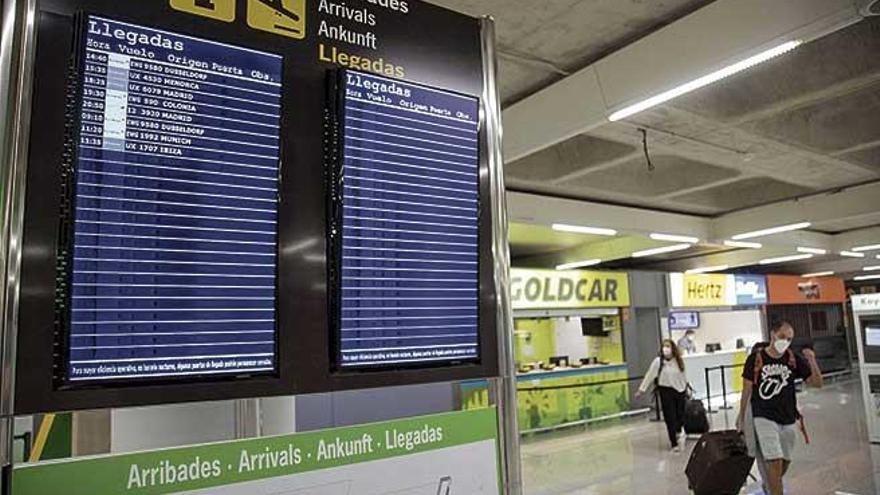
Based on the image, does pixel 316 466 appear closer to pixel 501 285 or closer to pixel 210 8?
pixel 501 285

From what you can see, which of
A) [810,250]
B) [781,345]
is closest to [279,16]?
[781,345]

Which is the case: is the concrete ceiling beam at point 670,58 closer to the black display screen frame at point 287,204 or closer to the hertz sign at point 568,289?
the black display screen frame at point 287,204

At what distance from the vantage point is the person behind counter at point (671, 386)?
28.6 feet

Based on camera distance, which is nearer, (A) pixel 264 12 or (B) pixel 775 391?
(A) pixel 264 12

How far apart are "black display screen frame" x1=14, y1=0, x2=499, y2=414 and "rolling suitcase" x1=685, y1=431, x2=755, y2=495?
14.7 feet

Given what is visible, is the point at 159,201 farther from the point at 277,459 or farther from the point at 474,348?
the point at 474,348

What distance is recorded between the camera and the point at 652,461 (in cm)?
773

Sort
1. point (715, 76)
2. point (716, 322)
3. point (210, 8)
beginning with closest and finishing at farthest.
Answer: point (210, 8)
point (715, 76)
point (716, 322)

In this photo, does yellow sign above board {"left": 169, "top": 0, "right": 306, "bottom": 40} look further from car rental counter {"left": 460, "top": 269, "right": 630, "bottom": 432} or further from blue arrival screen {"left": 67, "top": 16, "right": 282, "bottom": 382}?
car rental counter {"left": 460, "top": 269, "right": 630, "bottom": 432}

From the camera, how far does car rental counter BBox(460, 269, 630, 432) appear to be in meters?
10.8

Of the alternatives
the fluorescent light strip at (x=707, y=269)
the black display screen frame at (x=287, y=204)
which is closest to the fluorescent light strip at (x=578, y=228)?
the fluorescent light strip at (x=707, y=269)

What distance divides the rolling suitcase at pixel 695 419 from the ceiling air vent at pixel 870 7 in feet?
21.4

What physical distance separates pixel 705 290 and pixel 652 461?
307 inches

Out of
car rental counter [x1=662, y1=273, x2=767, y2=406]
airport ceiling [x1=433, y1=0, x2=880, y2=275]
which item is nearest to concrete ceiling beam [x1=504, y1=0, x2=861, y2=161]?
airport ceiling [x1=433, y1=0, x2=880, y2=275]
